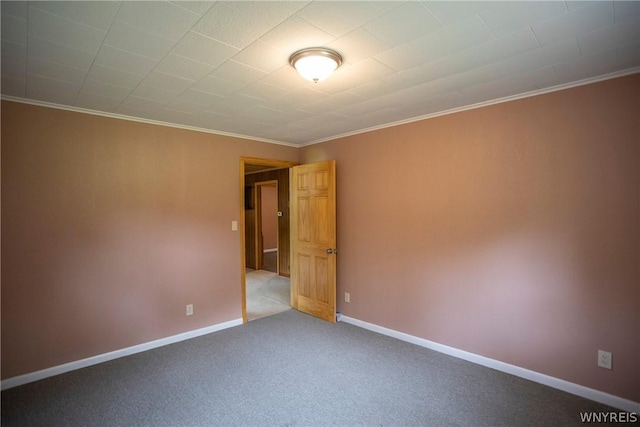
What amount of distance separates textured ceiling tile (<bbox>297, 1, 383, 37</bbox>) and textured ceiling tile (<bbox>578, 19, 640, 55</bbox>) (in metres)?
1.28

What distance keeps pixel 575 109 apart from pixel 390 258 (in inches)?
85.1

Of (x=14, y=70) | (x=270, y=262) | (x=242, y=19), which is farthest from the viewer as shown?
(x=270, y=262)

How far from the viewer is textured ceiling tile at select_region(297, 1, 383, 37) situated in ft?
4.82

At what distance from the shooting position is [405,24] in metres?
1.64

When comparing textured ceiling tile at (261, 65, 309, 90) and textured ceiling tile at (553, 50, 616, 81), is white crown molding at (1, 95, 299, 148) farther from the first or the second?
textured ceiling tile at (553, 50, 616, 81)

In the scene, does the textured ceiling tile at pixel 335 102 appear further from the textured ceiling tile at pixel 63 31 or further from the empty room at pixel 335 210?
the textured ceiling tile at pixel 63 31

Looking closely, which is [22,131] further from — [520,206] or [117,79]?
[520,206]

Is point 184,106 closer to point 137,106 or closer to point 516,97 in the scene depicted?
point 137,106

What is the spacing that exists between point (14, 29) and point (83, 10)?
0.49 m

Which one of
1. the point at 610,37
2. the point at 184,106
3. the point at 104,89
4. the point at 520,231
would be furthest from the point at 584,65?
the point at 104,89

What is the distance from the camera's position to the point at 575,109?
8.08 feet

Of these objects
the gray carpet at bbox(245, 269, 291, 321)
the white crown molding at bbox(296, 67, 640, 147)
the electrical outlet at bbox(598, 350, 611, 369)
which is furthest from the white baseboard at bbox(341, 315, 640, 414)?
the white crown molding at bbox(296, 67, 640, 147)

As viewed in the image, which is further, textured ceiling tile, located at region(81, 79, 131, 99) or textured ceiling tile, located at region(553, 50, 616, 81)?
textured ceiling tile, located at region(81, 79, 131, 99)

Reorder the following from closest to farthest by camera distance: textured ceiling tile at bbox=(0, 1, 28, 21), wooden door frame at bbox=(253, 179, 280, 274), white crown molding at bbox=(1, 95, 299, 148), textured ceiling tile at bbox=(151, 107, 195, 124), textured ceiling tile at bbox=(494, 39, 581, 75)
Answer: textured ceiling tile at bbox=(0, 1, 28, 21), textured ceiling tile at bbox=(494, 39, 581, 75), white crown molding at bbox=(1, 95, 299, 148), textured ceiling tile at bbox=(151, 107, 195, 124), wooden door frame at bbox=(253, 179, 280, 274)
